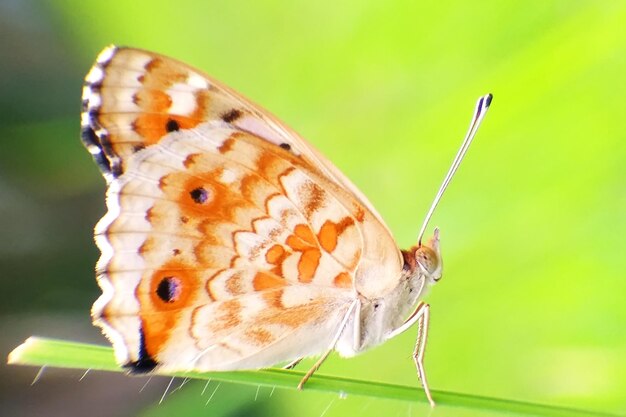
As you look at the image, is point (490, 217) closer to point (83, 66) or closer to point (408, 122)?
point (408, 122)

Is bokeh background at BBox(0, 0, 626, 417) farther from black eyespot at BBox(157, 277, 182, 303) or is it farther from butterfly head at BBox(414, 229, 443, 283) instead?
black eyespot at BBox(157, 277, 182, 303)

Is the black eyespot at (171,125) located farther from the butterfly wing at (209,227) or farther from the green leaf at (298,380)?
the green leaf at (298,380)

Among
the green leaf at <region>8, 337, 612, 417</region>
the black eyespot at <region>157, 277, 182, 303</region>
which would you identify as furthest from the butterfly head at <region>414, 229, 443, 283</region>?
the black eyespot at <region>157, 277, 182, 303</region>

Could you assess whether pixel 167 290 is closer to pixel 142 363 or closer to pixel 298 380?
pixel 142 363

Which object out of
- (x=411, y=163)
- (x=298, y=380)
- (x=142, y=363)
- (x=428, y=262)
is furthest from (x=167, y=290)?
(x=411, y=163)

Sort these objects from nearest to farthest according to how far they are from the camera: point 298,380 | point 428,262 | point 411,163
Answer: point 298,380 → point 428,262 → point 411,163

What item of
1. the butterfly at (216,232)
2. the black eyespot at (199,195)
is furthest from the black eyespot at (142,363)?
the black eyespot at (199,195)

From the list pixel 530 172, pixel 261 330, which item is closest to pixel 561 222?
pixel 530 172
